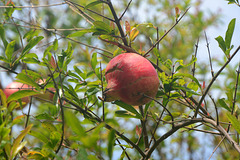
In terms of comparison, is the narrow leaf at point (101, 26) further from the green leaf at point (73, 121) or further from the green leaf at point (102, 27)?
the green leaf at point (73, 121)

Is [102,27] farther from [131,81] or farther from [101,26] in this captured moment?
[131,81]

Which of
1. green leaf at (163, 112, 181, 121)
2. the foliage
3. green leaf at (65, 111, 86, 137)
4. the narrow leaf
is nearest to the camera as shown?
→ green leaf at (65, 111, 86, 137)

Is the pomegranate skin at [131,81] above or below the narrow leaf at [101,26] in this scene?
below

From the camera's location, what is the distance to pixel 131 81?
2.69ft

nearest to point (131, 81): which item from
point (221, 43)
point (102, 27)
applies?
point (102, 27)

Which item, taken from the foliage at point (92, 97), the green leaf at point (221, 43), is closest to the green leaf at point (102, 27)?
the foliage at point (92, 97)

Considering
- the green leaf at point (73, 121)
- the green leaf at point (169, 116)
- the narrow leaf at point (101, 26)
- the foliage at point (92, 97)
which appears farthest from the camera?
the green leaf at point (169, 116)

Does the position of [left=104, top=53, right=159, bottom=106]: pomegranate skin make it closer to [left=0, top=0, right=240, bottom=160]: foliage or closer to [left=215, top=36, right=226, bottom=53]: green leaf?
[left=0, top=0, right=240, bottom=160]: foliage

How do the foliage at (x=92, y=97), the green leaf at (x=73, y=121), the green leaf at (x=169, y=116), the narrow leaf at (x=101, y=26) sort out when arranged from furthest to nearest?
the green leaf at (x=169, y=116)
the narrow leaf at (x=101, y=26)
the foliage at (x=92, y=97)
the green leaf at (x=73, y=121)

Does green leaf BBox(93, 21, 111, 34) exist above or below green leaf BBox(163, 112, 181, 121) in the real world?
above

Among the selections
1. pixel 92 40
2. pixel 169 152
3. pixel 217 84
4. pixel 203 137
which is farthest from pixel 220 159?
pixel 92 40

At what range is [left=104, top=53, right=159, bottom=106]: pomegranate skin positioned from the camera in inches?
32.3

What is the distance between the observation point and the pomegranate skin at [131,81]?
2.69 ft

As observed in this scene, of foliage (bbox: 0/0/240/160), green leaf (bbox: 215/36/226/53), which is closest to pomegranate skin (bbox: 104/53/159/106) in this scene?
foliage (bbox: 0/0/240/160)
